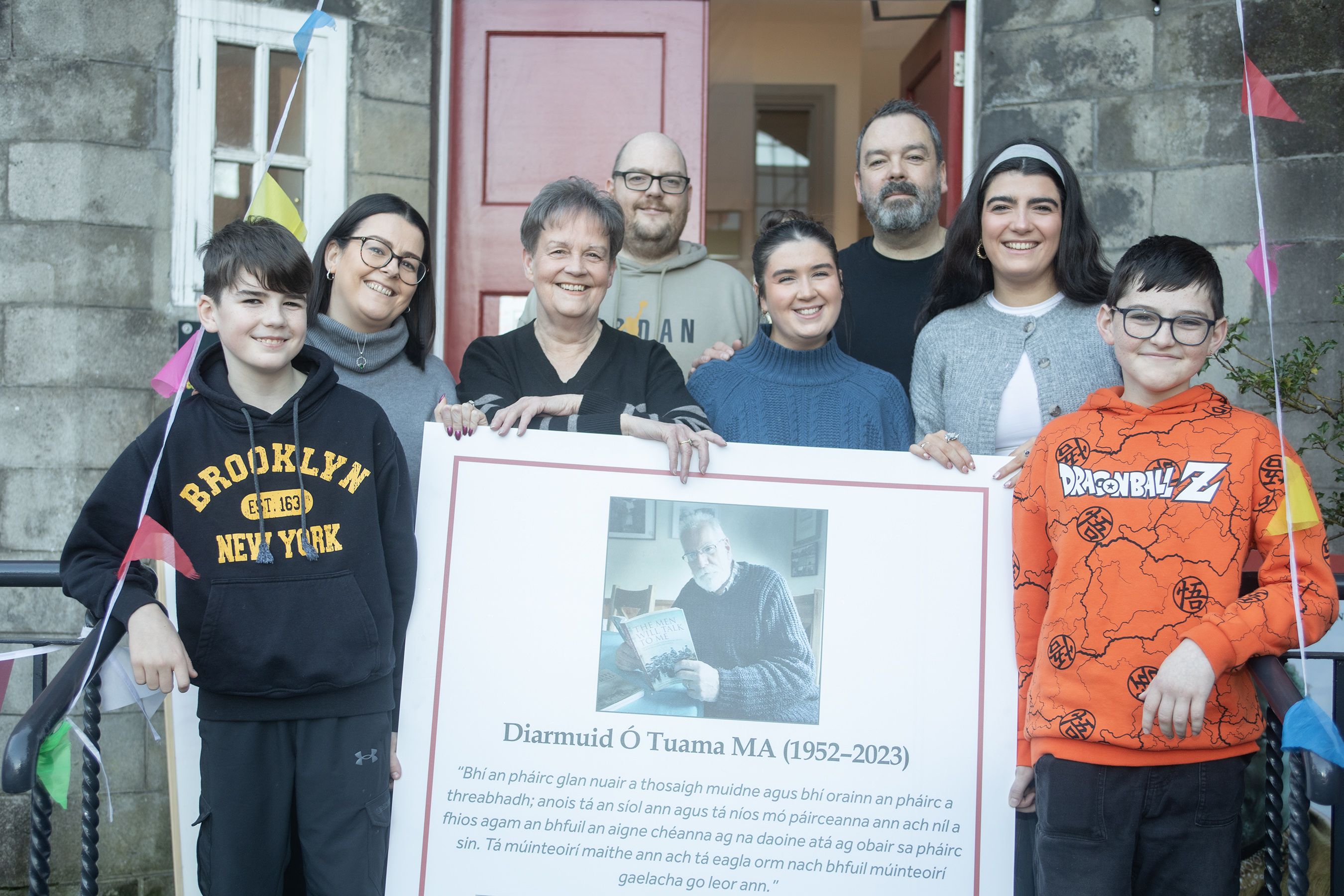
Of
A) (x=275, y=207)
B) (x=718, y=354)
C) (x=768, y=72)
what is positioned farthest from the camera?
(x=768, y=72)

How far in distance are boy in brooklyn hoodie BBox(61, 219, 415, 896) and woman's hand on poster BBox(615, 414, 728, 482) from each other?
16.0 inches

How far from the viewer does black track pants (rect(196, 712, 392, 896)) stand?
1.86m

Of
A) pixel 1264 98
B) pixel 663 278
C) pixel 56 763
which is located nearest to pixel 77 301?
pixel 663 278

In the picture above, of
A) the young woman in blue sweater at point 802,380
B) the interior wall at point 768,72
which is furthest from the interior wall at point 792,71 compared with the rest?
the young woman in blue sweater at point 802,380

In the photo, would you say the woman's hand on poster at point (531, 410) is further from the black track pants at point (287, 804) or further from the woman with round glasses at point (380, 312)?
the black track pants at point (287, 804)

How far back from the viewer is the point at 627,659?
209 cm

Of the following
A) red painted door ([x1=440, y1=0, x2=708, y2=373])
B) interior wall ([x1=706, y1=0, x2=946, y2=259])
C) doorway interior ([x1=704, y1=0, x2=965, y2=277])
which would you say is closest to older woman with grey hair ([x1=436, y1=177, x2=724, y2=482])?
red painted door ([x1=440, y1=0, x2=708, y2=373])

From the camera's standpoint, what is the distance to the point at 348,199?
151 inches

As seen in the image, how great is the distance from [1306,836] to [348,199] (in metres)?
3.43

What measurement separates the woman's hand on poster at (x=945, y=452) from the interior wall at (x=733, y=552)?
10.2 inches

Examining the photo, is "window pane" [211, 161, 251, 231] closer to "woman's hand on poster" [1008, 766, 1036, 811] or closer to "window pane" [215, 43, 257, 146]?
"window pane" [215, 43, 257, 146]

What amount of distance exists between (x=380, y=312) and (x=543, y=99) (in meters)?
2.04

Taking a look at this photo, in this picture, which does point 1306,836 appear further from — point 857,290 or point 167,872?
point 167,872

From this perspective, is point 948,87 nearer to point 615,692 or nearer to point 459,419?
point 459,419
